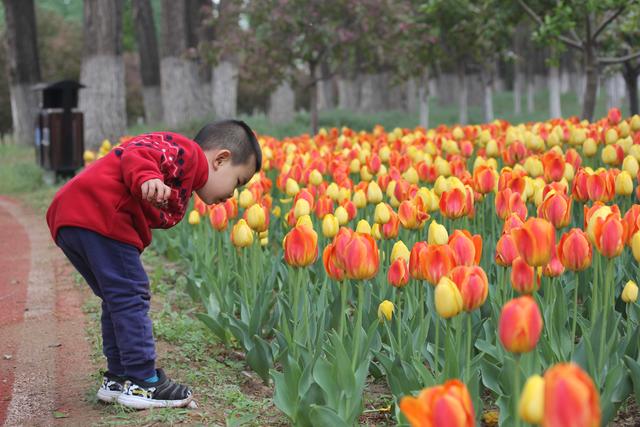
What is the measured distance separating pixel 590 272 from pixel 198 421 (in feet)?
6.67

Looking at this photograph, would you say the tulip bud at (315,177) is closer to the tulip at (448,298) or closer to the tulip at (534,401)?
the tulip at (448,298)

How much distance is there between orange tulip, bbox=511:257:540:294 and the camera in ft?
9.42

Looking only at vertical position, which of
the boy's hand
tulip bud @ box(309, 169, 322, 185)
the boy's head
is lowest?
tulip bud @ box(309, 169, 322, 185)

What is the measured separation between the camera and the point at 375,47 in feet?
48.0

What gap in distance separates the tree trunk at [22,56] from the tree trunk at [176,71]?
9.02 feet

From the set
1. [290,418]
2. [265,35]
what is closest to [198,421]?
[290,418]

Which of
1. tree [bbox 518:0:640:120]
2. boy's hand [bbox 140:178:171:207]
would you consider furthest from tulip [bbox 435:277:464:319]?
tree [bbox 518:0:640:120]

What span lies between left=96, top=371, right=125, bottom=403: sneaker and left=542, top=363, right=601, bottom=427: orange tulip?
2420 millimetres

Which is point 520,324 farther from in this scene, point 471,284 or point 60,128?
point 60,128

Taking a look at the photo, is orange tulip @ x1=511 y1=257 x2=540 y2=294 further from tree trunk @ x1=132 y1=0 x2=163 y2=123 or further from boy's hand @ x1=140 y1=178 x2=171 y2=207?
tree trunk @ x1=132 y1=0 x2=163 y2=123

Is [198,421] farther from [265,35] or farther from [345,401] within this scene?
[265,35]

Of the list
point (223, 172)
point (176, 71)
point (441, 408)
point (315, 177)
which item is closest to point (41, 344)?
point (223, 172)

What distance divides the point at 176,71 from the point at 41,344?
13550mm

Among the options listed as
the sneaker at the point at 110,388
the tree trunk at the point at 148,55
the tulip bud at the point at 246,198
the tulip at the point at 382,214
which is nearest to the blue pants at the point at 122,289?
the sneaker at the point at 110,388
